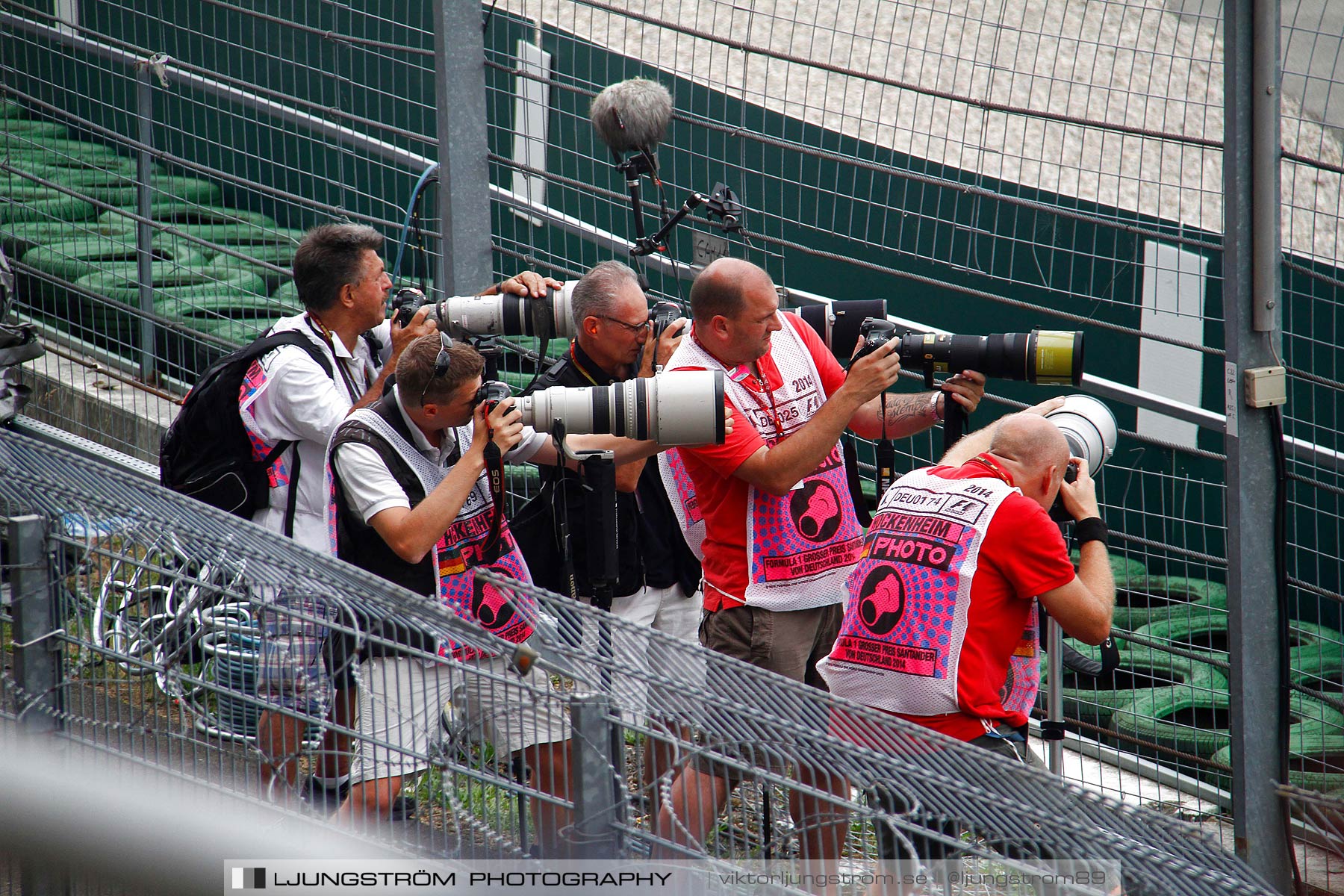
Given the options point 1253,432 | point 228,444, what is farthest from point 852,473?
point 228,444

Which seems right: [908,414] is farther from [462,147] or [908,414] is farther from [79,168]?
[79,168]

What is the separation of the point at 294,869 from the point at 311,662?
56cm

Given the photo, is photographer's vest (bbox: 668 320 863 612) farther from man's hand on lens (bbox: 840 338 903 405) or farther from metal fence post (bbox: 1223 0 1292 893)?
metal fence post (bbox: 1223 0 1292 893)

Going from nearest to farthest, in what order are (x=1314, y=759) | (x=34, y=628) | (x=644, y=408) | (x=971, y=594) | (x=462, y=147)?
(x=34, y=628), (x=971, y=594), (x=644, y=408), (x=1314, y=759), (x=462, y=147)

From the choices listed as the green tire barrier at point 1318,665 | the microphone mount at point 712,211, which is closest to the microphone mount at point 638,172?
the microphone mount at point 712,211

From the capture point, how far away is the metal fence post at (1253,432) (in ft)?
11.6

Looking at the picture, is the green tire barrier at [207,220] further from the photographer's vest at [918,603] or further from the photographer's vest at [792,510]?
the photographer's vest at [918,603]

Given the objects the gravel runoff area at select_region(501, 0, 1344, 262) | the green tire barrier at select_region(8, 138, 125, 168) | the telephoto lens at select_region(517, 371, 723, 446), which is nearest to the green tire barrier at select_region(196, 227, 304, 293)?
the green tire barrier at select_region(8, 138, 125, 168)

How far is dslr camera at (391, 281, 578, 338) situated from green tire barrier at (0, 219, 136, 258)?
8.99ft

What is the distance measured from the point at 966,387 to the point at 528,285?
1.25 metres

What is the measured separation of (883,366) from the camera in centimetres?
347

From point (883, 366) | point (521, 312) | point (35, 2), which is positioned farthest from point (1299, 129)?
point (35, 2)

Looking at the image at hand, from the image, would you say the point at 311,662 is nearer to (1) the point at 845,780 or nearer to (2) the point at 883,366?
(1) the point at 845,780

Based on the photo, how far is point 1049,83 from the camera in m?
4.81
